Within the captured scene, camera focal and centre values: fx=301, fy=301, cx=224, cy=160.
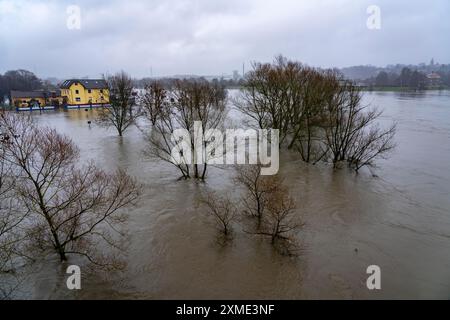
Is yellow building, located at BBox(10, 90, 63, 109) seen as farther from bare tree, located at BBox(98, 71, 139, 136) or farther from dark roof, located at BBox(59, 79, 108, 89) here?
bare tree, located at BBox(98, 71, 139, 136)

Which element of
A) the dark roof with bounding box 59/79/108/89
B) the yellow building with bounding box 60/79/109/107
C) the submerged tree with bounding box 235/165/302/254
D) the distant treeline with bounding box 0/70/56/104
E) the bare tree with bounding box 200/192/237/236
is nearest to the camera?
the submerged tree with bounding box 235/165/302/254

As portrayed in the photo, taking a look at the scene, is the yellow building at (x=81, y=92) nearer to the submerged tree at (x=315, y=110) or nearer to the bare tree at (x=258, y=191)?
the submerged tree at (x=315, y=110)

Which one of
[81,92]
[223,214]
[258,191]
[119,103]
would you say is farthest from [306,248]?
[81,92]

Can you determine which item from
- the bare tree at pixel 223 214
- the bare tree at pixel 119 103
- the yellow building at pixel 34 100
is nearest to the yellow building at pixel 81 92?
the yellow building at pixel 34 100

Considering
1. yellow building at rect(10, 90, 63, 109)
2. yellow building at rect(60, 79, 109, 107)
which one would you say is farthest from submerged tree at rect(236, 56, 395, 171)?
yellow building at rect(10, 90, 63, 109)

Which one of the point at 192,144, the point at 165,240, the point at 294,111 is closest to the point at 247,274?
the point at 165,240

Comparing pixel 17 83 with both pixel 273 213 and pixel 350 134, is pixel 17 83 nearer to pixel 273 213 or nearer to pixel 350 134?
pixel 350 134
